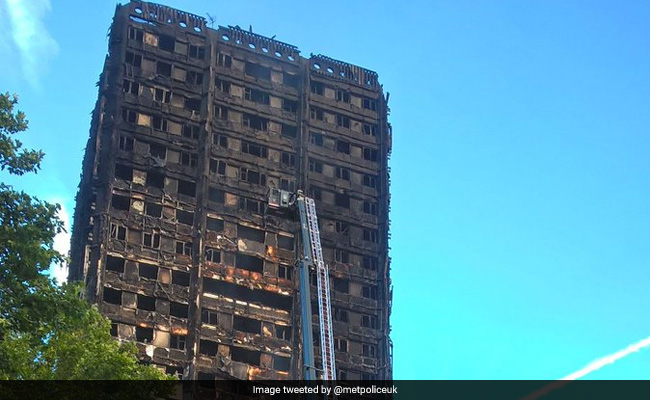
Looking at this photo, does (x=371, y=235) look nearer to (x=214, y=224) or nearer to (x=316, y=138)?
(x=316, y=138)

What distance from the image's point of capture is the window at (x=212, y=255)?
337ft

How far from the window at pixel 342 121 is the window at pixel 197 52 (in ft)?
47.0

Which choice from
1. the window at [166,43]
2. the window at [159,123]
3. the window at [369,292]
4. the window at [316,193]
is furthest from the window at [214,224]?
the window at [166,43]

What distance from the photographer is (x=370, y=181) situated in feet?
374

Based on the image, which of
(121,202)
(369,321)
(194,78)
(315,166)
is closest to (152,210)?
(121,202)

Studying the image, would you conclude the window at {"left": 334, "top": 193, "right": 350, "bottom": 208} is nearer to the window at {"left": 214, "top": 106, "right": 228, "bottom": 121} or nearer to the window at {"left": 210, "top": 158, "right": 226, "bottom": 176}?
the window at {"left": 210, "top": 158, "right": 226, "bottom": 176}

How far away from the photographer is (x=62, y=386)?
5322cm

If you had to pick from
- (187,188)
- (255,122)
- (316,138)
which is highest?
(255,122)

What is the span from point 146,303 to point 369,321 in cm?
2097

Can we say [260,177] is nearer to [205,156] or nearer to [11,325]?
[205,156]

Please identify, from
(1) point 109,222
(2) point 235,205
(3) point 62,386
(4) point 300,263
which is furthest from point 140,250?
(3) point 62,386

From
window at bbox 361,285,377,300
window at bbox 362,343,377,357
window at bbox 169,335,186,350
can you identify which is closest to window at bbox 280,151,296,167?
window at bbox 361,285,377,300

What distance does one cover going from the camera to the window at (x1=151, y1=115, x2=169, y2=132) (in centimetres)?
10581

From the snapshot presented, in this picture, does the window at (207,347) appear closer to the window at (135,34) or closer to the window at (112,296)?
the window at (112,296)
